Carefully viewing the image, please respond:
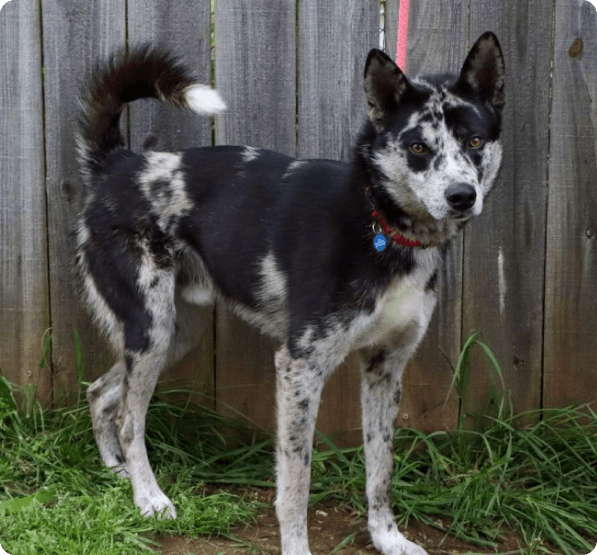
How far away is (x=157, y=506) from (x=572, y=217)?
6.82 feet

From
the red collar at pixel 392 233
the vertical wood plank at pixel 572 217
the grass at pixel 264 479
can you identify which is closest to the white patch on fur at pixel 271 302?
the red collar at pixel 392 233

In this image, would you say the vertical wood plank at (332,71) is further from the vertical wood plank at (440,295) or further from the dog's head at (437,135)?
the dog's head at (437,135)

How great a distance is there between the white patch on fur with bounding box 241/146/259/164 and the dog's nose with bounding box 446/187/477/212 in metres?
0.98

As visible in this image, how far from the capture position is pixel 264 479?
3.79 m

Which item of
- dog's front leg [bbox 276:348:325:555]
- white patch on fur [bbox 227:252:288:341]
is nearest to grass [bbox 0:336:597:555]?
dog's front leg [bbox 276:348:325:555]

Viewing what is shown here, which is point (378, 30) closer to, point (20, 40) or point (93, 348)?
point (20, 40)

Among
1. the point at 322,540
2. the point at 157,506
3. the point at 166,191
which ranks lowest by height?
the point at 322,540

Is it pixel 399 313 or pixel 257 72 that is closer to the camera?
pixel 399 313

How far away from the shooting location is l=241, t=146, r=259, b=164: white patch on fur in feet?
11.4

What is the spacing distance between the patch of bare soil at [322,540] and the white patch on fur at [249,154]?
1.39 m

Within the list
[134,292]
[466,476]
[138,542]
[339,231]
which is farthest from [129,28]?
[466,476]

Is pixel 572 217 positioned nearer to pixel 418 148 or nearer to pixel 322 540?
pixel 418 148

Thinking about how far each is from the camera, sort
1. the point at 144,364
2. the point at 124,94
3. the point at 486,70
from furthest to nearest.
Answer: the point at 124,94 → the point at 144,364 → the point at 486,70

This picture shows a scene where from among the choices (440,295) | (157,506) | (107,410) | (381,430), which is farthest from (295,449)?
(440,295)
